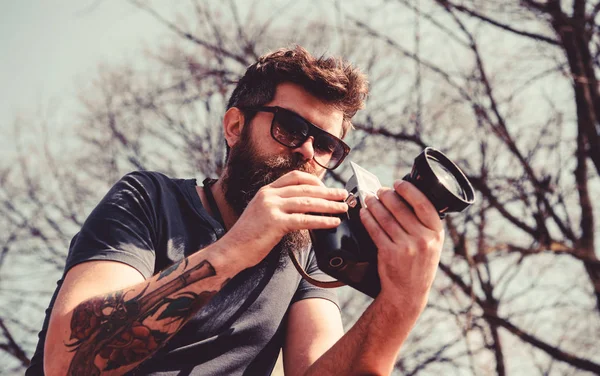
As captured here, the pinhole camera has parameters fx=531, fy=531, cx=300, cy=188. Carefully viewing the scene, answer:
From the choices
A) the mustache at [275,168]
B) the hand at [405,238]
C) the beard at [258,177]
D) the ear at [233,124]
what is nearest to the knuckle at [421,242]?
the hand at [405,238]

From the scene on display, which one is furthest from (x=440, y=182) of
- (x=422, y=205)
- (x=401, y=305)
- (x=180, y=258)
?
(x=180, y=258)

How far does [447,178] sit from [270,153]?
87 cm

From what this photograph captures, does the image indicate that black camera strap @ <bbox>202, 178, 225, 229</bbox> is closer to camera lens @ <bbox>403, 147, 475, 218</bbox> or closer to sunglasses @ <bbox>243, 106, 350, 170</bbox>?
sunglasses @ <bbox>243, 106, 350, 170</bbox>

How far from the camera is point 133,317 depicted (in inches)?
56.8

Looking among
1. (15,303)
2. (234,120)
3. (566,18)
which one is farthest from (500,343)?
(15,303)

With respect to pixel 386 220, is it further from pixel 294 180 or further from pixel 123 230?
pixel 123 230

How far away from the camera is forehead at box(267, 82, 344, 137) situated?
2.33 m

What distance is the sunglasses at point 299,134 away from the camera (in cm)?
226

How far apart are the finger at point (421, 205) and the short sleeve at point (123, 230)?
33.2 inches

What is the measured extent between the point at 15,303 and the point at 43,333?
7.90 meters

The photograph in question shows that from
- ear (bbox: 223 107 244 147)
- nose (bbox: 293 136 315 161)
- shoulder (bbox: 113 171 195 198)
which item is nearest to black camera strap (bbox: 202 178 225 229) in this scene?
shoulder (bbox: 113 171 195 198)

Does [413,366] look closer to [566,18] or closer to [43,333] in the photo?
[566,18]

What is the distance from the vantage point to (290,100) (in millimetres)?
2371

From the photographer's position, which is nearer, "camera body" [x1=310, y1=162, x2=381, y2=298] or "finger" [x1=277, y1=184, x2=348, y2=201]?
"finger" [x1=277, y1=184, x2=348, y2=201]
